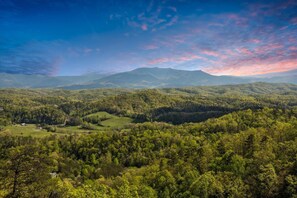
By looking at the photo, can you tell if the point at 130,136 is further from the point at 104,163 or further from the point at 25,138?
the point at 25,138

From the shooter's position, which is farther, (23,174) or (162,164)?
(162,164)

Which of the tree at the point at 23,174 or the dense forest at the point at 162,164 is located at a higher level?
the tree at the point at 23,174

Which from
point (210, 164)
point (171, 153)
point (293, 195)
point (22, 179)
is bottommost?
point (171, 153)

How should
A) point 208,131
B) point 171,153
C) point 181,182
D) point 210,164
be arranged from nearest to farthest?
point 181,182 < point 210,164 < point 171,153 < point 208,131

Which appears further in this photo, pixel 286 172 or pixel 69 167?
pixel 69 167

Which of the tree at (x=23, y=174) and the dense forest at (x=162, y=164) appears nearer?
the tree at (x=23, y=174)

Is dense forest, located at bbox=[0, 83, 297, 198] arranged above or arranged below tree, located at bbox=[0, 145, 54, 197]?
below

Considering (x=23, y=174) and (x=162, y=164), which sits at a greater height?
(x=23, y=174)

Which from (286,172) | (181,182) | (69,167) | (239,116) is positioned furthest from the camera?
(239,116)

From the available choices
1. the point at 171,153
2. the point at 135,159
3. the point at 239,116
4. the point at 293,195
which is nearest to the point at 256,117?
the point at 239,116

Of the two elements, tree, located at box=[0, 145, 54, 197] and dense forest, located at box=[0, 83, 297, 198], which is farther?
dense forest, located at box=[0, 83, 297, 198]

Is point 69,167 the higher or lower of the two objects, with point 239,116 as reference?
lower
